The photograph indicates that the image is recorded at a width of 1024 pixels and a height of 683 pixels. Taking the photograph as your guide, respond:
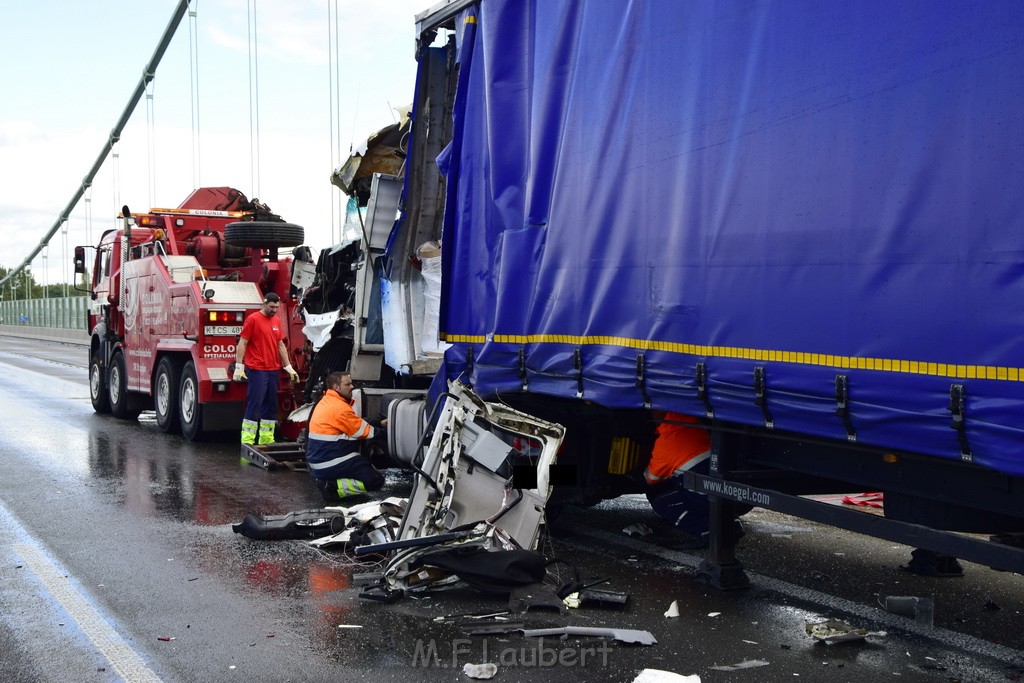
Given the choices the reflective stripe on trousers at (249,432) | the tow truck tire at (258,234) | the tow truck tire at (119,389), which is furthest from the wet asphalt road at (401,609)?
the tow truck tire at (119,389)

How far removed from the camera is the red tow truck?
40.9 ft

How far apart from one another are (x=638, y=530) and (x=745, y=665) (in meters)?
2.84

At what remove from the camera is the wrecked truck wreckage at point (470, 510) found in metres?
5.63

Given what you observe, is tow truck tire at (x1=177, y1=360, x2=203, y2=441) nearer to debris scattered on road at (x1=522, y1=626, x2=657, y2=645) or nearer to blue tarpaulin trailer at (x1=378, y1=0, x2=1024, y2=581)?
blue tarpaulin trailer at (x1=378, y1=0, x2=1024, y2=581)

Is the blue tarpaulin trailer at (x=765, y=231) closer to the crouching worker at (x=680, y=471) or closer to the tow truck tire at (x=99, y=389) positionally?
the crouching worker at (x=680, y=471)

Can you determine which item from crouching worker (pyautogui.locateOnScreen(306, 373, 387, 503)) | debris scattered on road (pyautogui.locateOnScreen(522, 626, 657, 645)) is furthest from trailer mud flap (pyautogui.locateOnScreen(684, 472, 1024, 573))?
crouching worker (pyautogui.locateOnScreen(306, 373, 387, 503))

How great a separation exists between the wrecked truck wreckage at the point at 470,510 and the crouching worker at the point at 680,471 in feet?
2.03

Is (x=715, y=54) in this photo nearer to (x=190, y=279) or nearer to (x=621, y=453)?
(x=621, y=453)

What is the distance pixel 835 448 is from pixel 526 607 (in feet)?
5.72

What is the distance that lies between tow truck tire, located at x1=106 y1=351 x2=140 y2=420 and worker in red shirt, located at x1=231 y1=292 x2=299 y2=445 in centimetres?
394

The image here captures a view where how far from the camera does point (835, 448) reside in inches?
187

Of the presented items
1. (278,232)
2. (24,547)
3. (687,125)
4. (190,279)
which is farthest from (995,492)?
(190,279)

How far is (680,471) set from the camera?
5988 mm

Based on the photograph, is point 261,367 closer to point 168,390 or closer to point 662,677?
point 168,390
